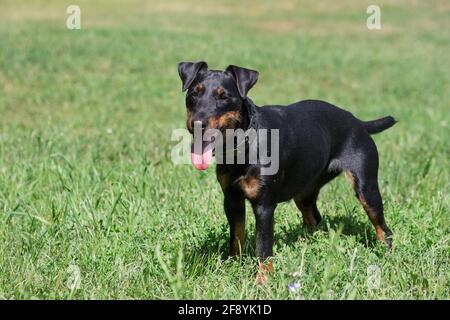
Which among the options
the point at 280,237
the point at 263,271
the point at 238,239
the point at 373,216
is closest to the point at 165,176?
the point at 280,237

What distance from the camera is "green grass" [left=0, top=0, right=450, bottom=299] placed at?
4004 mm

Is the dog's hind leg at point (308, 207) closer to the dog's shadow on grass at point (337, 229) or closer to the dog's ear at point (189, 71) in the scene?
the dog's shadow on grass at point (337, 229)

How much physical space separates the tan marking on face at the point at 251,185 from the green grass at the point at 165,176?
49 centimetres

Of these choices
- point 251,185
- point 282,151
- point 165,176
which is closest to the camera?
point 251,185

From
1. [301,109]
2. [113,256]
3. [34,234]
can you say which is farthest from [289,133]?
[34,234]

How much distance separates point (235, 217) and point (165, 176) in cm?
190

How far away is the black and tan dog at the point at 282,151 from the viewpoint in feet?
13.7

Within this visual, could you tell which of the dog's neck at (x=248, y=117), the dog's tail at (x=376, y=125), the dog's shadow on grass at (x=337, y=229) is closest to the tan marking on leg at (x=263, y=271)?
the dog's shadow on grass at (x=337, y=229)

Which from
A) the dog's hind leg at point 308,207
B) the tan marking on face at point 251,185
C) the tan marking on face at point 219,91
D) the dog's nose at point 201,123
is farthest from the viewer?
the dog's hind leg at point 308,207

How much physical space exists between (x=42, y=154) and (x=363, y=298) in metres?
4.35

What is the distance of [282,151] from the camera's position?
4434mm

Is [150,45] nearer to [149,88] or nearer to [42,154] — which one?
[149,88]

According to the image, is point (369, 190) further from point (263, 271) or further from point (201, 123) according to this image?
point (201, 123)

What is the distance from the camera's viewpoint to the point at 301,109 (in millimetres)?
4906
